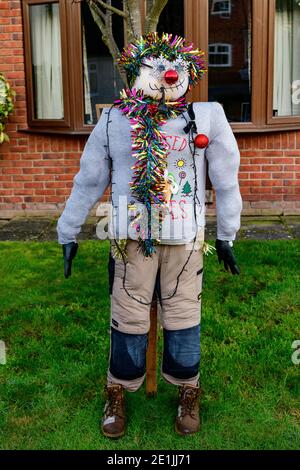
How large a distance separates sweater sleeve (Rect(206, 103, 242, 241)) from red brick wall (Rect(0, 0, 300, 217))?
4146 mm

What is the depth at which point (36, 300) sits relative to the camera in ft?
15.3

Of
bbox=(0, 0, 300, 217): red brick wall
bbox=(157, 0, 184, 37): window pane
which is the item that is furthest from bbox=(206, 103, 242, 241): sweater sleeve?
bbox=(157, 0, 184, 37): window pane

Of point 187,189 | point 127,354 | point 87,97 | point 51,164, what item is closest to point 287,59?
point 87,97

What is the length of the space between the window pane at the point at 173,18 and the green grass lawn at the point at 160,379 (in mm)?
2922

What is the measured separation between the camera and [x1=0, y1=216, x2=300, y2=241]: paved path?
6289mm

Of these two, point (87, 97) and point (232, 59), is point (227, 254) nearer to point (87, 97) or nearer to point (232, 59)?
point (232, 59)

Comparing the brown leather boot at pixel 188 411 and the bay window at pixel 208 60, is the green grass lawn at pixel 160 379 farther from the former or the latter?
the bay window at pixel 208 60

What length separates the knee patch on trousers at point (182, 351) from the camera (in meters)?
3.01

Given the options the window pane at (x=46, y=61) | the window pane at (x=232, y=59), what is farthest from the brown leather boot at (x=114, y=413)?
the window pane at (x=46, y=61)

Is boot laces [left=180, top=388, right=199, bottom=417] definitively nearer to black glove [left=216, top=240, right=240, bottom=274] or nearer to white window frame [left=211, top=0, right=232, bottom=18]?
black glove [left=216, top=240, right=240, bottom=274]
